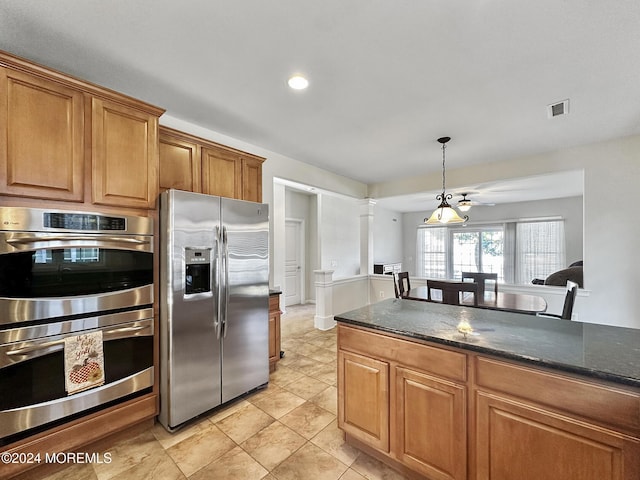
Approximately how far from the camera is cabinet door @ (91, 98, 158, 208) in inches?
72.7

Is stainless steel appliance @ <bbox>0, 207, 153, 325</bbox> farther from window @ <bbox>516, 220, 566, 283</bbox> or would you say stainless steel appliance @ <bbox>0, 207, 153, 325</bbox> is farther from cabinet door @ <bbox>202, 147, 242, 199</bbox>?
window @ <bbox>516, 220, 566, 283</bbox>

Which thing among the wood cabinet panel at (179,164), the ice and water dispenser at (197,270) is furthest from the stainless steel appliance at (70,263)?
the wood cabinet panel at (179,164)

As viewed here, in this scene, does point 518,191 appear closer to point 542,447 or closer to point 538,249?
Answer: point 538,249

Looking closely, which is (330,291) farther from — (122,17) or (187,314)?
(122,17)

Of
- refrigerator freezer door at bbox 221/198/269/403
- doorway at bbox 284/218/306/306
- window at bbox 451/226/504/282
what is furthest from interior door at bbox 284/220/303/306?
window at bbox 451/226/504/282

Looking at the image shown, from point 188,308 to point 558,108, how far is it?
11.7 ft

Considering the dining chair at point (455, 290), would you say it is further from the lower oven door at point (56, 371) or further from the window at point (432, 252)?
the window at point (432, 252)

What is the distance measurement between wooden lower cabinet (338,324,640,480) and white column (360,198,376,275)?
12.4ft

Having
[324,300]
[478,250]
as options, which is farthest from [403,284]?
[478,250]

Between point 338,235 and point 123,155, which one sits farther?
point 338,235

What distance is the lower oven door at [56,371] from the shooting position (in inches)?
59.1

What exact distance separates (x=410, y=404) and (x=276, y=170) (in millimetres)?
3015

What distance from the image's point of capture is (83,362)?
1.71 metres

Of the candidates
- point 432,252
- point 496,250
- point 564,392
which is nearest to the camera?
point 564,392
